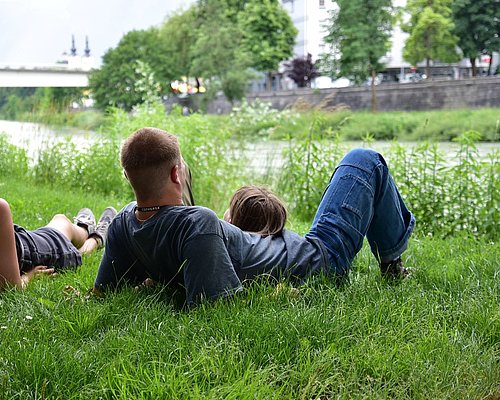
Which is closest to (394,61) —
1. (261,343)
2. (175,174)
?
(175,174)

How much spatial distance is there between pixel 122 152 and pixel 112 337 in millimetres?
431

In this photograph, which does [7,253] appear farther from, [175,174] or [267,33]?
[267,33]

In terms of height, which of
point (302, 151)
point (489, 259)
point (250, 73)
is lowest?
point (489, 259)

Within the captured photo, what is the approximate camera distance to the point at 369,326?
1.60 meters

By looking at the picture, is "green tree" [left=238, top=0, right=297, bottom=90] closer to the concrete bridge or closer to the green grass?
the concrete bridge

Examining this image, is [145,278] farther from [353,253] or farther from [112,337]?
[353,253]

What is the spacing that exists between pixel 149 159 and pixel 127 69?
17537 millimetres

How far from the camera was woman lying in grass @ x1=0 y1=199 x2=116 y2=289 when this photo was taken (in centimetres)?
198

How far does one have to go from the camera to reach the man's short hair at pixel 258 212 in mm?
1913

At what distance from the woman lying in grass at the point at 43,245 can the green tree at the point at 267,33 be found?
21.6m

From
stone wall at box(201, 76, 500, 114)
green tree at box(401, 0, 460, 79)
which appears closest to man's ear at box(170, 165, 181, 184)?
stone wall at box(201, 76, 500, 114)

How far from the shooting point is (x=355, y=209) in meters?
1.89

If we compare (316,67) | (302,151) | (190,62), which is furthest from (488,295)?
(190,62)

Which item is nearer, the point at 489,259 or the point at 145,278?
the point at 145,278
